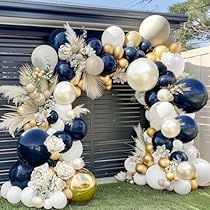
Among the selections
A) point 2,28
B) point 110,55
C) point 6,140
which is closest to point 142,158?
point 110,55

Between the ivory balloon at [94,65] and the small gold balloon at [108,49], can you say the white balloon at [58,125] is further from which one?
the small gold balloon at [108,49]

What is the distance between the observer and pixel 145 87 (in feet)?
15.2

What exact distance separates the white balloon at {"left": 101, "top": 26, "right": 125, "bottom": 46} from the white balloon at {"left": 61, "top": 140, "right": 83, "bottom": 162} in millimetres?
1321

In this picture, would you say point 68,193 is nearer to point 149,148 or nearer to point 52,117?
point 52,117

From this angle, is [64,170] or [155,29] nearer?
[64,170]

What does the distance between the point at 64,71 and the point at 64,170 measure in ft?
3.84

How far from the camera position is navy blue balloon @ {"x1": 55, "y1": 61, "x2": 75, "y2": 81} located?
4.46 meters

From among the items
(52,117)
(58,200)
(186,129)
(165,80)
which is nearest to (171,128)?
(186,129)

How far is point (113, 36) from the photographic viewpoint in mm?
4691

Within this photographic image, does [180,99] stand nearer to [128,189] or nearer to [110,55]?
[110,55]

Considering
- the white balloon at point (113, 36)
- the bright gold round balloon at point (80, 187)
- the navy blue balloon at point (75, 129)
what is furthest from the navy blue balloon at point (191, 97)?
the bright gold round balloon at point (80, 187)

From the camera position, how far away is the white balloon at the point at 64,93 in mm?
4328

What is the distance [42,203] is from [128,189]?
1.35 meters

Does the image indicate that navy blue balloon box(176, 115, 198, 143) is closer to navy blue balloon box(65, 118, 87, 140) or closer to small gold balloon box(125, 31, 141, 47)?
small gold balloon box(125, 31, 141, 47)
